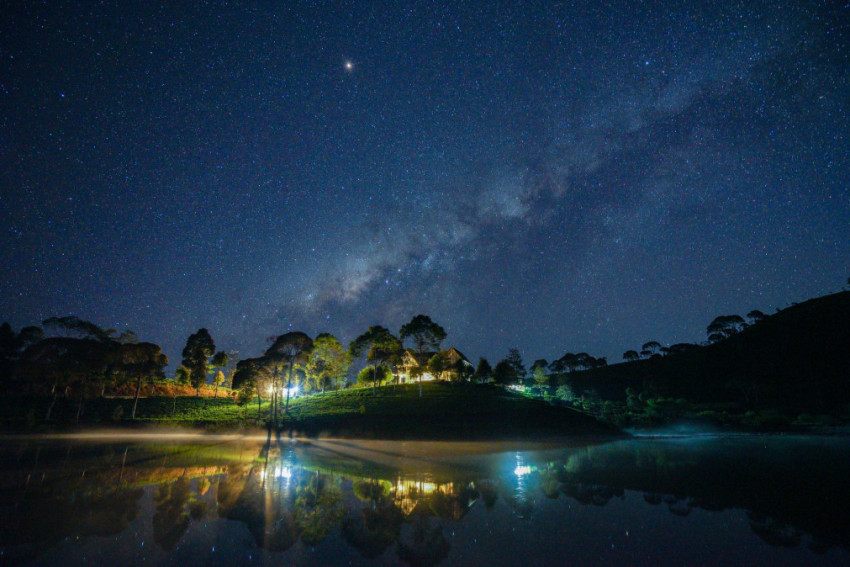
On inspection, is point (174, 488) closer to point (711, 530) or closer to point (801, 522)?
point (711, 530)

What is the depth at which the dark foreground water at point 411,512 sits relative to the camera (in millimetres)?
8344

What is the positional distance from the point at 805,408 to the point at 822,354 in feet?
87.9

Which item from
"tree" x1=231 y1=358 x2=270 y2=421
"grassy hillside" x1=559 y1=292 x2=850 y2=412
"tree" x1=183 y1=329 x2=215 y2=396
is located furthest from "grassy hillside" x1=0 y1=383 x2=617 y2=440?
"grassy hillside" x1=559 y1=292 x2=850 y2=412

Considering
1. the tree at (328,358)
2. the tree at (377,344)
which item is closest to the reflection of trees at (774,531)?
the tree at (377,344)

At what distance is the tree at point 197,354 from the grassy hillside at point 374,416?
20.3ft

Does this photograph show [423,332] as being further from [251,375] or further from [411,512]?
[411,512]

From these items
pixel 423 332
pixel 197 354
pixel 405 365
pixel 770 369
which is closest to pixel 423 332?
pixel 423 332

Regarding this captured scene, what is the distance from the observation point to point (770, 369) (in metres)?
85.1

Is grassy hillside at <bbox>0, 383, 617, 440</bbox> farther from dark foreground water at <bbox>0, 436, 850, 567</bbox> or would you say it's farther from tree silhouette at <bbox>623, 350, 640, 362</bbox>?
tree silhouette at <bbox>623, 350, 640, 362</bbox>

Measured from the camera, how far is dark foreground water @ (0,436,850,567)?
27.4ft

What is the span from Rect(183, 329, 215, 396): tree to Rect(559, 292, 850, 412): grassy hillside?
7574 centimetres

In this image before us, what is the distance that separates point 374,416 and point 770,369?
100345 mm

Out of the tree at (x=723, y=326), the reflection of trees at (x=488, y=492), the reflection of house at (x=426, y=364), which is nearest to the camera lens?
the reflection of trees at (x=488, y=492)

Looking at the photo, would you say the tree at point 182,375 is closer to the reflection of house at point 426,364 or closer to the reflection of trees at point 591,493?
the reflection of house at point 426,364
